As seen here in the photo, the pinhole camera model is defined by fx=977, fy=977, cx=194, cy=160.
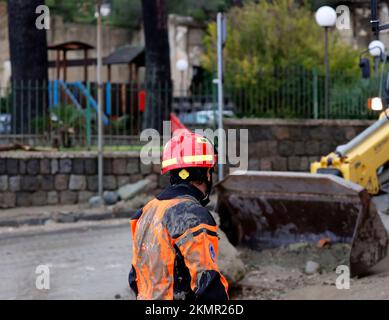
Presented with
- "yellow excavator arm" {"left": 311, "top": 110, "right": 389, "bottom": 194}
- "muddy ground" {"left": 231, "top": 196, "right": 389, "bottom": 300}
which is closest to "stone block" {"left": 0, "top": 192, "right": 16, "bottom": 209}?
"yellow excavator arm" {"left": 311, "top": 110, "right": 389, "bottom": 194}

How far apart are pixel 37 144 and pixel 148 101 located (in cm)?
208

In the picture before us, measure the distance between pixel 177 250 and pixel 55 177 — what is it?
11.8 m

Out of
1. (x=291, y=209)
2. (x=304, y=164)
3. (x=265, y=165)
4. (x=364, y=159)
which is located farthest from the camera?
(x=304, y=164)

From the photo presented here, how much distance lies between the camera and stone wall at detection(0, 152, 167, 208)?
1562 centimetres

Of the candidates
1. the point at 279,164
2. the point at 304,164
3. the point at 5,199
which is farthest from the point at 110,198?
the point at 304,164

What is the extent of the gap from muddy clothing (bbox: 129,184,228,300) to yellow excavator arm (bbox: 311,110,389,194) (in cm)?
922

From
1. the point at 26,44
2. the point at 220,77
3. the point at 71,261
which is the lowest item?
the point at 71,261

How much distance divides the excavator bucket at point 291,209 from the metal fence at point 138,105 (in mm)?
5662

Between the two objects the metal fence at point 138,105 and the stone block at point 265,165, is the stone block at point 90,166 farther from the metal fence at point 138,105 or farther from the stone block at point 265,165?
the stone block at point 265,165

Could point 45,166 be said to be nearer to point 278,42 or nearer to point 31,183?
point 31,183

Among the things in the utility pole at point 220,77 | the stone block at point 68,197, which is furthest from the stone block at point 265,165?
the stone block at point 68,197

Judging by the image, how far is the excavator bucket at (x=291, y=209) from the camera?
402 inches

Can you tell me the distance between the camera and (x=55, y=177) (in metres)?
15.8

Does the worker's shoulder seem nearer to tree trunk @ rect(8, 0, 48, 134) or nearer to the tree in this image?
tree trunk @ rect(8, 0, 48, 134)
